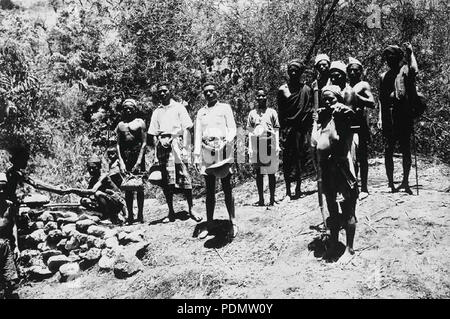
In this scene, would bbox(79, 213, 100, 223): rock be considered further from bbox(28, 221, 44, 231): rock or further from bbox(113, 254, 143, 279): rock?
bbox(113, 254, 143, 279): rock

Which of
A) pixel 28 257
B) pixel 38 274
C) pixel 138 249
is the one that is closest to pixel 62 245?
pixel 28 257

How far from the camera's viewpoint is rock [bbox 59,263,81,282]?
5148 mm

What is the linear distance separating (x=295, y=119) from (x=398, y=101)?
4.43ft

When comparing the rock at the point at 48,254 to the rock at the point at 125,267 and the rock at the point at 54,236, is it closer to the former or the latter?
the rock at the point at 54,236

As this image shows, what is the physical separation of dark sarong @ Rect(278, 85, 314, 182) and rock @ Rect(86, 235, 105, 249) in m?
2.70

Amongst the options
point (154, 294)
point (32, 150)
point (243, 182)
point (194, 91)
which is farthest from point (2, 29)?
point (154, 294)

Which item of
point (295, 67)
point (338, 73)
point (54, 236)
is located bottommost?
point (54, 236)

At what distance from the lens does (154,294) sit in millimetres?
4406

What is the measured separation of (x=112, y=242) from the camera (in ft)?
18.4

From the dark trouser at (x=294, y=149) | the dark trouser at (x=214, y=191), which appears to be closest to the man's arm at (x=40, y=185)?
the dark trouser at (x=214, y=191)

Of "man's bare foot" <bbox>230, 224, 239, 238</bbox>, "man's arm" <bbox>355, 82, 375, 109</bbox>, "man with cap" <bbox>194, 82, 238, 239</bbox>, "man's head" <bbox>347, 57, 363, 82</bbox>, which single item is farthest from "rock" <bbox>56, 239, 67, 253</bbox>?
"man's head" <bbox>347, 57, 363, 82</bbox>

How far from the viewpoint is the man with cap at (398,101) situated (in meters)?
5.12

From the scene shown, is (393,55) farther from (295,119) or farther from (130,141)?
(130,141)
